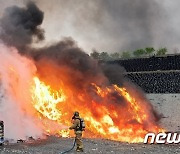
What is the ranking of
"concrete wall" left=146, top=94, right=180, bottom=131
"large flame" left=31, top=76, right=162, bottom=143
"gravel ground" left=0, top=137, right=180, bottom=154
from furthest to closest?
1. "concrete wall" left=146, top=94, right=180, bottom=131
2. "large flame" left=31, top=76, right=162, bottom=143
3. "gravel ground" left=0, top=137, right=180, bottom=154

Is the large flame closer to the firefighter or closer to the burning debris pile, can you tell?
the burning debris pile

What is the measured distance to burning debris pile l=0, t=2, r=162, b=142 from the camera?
21344 mm

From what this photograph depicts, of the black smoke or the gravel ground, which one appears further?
the black smoke

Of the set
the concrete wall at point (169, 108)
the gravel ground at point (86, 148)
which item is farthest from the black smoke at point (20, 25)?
the concrete wall at point (169, 108)

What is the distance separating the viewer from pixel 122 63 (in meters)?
33.7

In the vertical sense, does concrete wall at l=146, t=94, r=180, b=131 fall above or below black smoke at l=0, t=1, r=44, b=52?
below

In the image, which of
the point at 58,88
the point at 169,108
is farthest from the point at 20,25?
the point at 169,108

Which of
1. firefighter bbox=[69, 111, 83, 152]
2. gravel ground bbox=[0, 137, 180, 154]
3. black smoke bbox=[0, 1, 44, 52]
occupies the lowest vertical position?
gravel ground bbox=[0, 137, 180, 154]

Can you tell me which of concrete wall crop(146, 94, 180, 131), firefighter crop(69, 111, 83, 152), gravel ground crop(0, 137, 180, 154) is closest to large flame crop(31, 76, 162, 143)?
gravel ground crop(0, 137, 180, 154)

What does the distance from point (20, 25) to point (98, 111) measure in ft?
23.9

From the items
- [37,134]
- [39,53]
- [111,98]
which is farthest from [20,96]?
[111,98]

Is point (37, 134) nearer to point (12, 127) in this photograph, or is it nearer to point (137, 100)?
point (12, 127)

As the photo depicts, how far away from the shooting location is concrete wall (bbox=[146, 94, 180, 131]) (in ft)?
97.2

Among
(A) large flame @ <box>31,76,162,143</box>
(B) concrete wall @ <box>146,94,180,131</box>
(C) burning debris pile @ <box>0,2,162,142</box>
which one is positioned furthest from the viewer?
(B) concrete wall @ <box>146,94,180,131</box>
